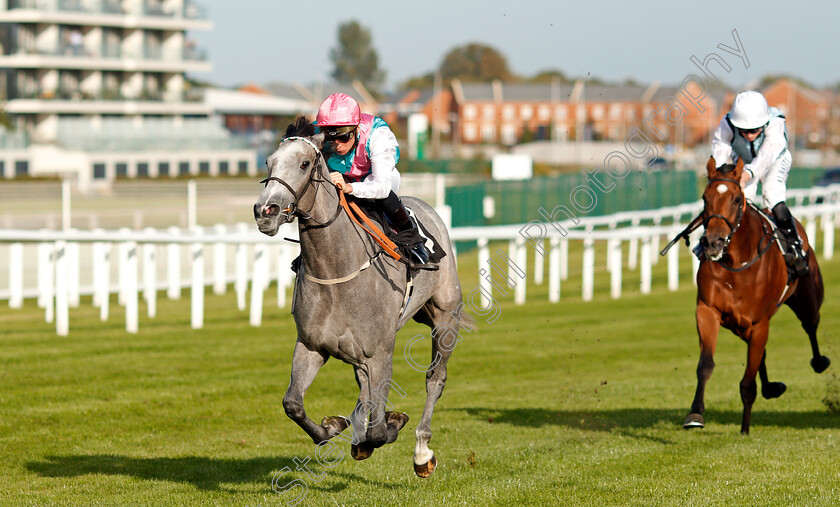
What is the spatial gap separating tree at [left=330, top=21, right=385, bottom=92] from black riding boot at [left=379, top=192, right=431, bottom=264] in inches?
5234

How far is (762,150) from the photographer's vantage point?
754cm

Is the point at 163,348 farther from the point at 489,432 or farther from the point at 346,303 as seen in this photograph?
the point at 346,303

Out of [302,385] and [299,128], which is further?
[302,385]

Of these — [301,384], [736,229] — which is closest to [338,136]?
[301,384]

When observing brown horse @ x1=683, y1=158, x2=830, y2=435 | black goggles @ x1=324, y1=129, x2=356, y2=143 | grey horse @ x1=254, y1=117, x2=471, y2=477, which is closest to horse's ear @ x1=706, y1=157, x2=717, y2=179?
brown horse @ x1=683, y1=158, x2=830, y2=435

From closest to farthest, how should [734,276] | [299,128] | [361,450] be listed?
[299,128]
[361,450]
[734,276]

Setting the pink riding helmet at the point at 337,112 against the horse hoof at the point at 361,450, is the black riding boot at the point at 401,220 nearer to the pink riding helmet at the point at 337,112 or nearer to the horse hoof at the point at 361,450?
the pink riding helmet at the point at 337,112

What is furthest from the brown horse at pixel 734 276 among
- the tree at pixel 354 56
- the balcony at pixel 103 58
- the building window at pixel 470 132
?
the tree at pixel 354 56

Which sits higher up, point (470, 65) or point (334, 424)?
point (470, 65)

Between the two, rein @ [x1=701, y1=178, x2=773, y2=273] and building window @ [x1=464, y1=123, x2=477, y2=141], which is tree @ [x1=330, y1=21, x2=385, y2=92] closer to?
building window @ [x1=464, y1=123, x2=477, y2=141]

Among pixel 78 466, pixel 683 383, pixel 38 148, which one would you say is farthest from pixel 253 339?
pixel 38 148

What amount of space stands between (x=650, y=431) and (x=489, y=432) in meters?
1.11

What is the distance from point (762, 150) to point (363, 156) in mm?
3261

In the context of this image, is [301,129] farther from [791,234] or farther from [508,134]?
[508,134]
